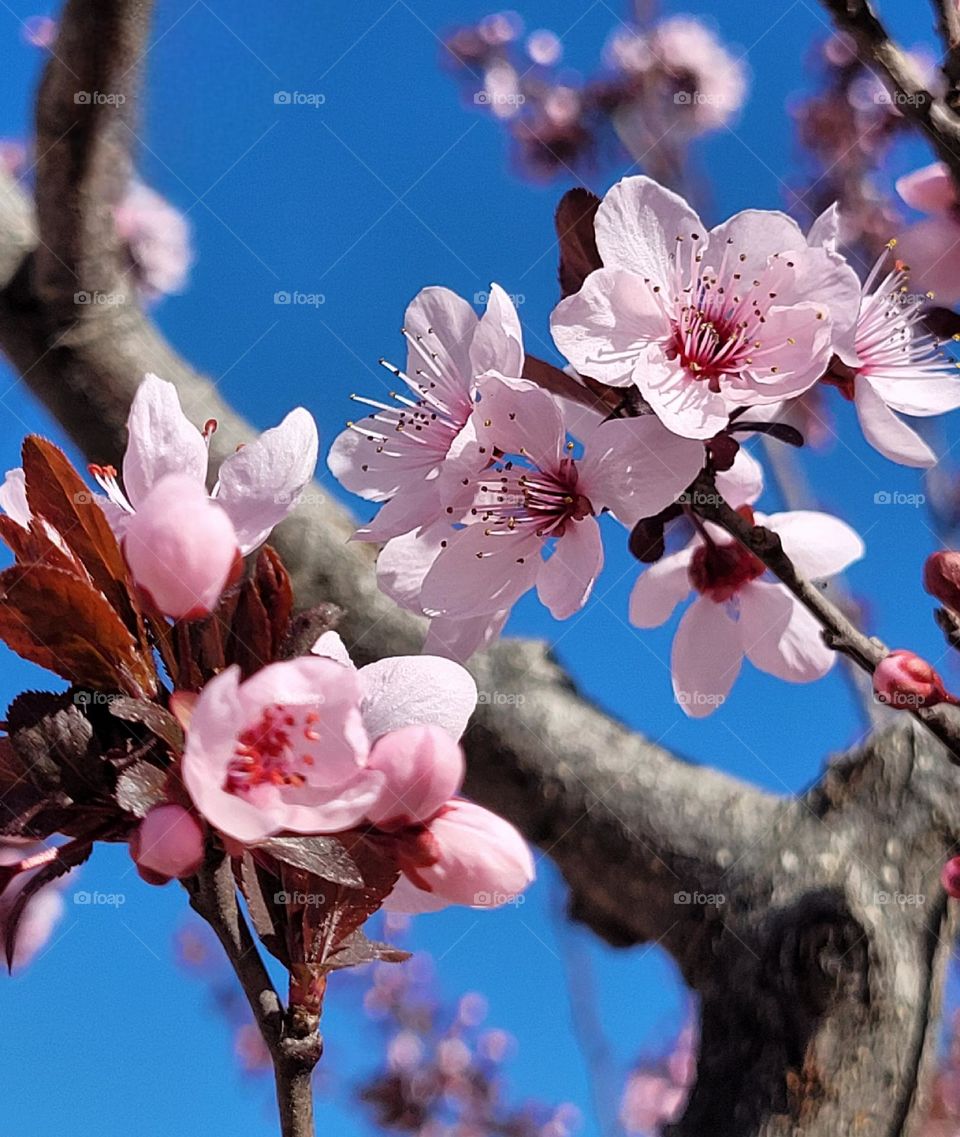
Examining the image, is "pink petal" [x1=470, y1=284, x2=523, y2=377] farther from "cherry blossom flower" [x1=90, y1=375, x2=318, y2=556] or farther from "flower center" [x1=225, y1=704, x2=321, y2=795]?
"flower center" [x1=225, y1=704, x2=321, y2=795]

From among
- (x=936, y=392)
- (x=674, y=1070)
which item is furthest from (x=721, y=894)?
(x=674, y=1070)

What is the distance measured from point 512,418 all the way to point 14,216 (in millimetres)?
1372

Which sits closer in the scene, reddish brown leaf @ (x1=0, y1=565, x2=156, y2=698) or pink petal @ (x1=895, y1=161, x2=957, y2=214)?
reddish brown leaf @ (x1=0, y1=565, x2=156, y2=698)

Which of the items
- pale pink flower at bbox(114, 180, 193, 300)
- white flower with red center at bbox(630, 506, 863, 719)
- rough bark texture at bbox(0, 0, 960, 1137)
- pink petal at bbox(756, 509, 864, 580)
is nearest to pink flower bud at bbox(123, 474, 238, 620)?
white flower with red center at bbox(630, 506, 863, 719)

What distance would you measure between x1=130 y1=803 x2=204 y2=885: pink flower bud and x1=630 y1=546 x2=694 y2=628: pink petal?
0.57m

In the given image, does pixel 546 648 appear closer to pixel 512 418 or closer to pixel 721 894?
pixel 721 894

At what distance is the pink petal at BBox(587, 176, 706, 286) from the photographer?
68 centimetres

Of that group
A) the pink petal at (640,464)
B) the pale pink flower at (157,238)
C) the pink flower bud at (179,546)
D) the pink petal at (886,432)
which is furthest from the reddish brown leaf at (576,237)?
the pale pink flower at (157,238)

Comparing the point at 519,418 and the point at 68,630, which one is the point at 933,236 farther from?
the point at 68,630

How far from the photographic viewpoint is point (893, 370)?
2.57 ft

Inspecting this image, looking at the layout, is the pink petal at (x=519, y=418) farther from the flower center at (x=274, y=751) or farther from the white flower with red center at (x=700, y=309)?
the flower center at (x=274, y=751)

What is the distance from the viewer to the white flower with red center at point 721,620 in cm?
92

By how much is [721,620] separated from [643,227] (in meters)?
0.37

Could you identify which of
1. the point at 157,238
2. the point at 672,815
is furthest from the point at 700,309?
the point at 157,238
